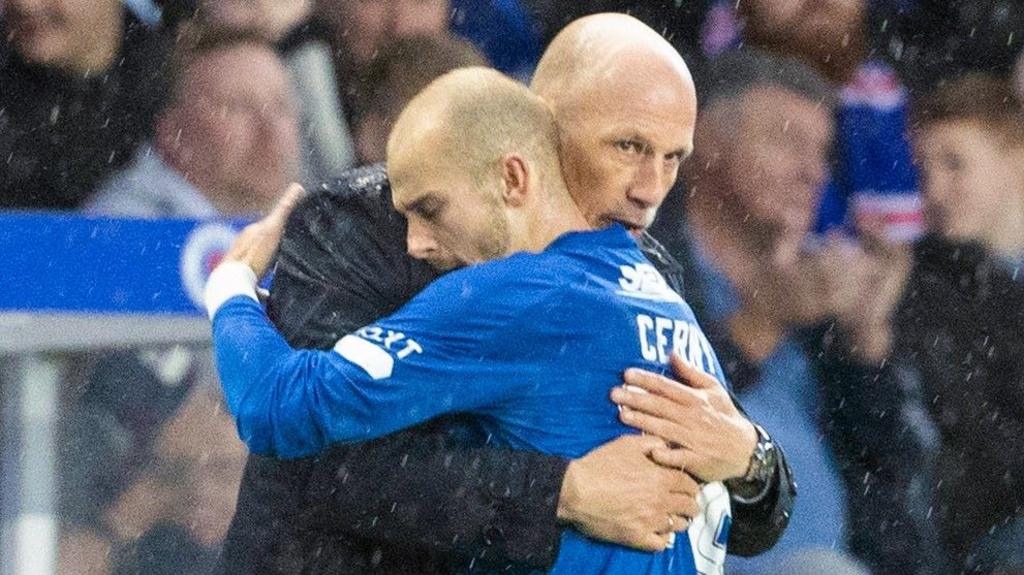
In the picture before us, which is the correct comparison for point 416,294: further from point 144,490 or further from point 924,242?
point 924,242

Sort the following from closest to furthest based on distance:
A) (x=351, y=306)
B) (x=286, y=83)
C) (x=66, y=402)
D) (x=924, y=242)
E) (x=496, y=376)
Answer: (x=496, y=376), (x=351, y=306), (x=66, y=402), (x=286, y=83), (x=924, y=242)

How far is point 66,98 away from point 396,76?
0.66 meters

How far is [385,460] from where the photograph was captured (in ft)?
6.52

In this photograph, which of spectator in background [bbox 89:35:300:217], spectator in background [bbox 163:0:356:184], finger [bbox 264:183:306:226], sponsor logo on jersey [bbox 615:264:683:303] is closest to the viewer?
sponsor logo on jersey [bbox 615:264:683:303]

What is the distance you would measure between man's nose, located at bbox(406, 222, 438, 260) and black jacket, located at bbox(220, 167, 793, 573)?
9cm

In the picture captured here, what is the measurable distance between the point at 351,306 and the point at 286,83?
166 centimetres

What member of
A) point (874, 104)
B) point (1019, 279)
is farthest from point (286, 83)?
point (1019, 279)

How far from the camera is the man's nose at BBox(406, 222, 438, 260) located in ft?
6.50

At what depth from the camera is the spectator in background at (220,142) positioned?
136 inches

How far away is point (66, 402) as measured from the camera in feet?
11.0

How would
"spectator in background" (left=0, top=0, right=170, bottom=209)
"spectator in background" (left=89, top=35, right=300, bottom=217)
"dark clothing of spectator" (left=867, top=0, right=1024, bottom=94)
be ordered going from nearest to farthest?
"spectator in background" (left=0, top=0, right=170, bottom=209) < "spectator in background" (left=89, top=35, right=300, bottom=217) < "dark clothing of spectator" (left=867, top=0, right=1024, bottom=94)

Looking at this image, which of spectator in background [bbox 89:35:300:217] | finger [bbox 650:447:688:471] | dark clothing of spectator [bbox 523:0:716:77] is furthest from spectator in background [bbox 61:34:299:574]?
finger [bbox 650:447:688:471]

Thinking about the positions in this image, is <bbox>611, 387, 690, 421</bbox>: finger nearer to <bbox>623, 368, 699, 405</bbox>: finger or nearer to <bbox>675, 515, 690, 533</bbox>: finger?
<bbox>623, 368, 699, 405</bbox>: finger

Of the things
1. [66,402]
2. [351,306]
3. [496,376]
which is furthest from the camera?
[66,402]
